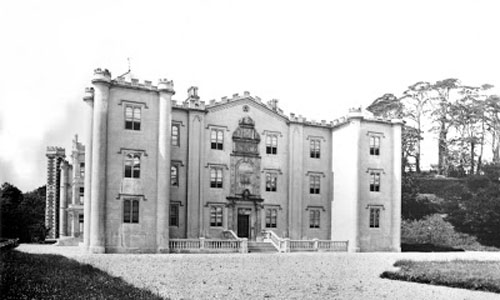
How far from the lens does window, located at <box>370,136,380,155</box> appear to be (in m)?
38.4

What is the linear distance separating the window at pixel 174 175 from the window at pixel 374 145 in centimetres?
1396

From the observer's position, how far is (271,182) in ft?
122

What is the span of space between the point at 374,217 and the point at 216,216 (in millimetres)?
11322

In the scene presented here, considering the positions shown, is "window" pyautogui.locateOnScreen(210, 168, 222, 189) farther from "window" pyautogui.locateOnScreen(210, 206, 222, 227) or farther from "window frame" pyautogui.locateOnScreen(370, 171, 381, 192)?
"window frame" pyautogui.locateOnScreen(370, 171, 381, 192)

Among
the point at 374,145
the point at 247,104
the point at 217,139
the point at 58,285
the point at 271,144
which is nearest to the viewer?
the point at 58,285

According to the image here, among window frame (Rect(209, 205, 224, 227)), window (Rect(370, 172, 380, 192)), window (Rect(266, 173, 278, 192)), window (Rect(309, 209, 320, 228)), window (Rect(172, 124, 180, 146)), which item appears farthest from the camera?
window (Rect(309, 209, 320, 228))

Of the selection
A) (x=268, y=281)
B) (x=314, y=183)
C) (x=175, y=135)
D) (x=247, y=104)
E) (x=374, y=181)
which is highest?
(x=247, y=104)

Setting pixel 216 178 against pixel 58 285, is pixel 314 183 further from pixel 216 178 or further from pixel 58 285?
pixel 58 285

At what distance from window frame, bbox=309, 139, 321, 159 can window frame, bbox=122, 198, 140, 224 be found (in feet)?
45.3

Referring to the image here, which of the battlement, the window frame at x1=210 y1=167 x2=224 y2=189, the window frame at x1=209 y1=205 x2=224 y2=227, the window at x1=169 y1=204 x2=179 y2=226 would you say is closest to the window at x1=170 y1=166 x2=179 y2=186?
the window at x1=169 y1=204 x2=179 y2=226

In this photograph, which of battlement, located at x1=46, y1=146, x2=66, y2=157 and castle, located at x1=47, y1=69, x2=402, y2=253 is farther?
battlement, located at x1=46, y1=146, x2=66, y2=157

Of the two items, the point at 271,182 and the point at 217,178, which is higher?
the point at 217,178

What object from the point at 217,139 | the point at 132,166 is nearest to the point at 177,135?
the point at 217,139

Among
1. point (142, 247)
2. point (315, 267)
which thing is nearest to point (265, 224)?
point (142, 247)
